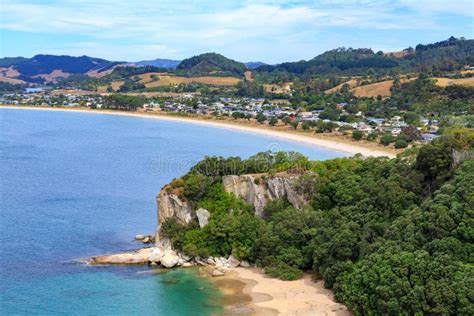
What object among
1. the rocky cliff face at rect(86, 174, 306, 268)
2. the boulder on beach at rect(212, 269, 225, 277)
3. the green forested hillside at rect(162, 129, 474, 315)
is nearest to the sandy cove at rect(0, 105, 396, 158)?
the rocky cliff face at rect(86, 174, 306, 268)

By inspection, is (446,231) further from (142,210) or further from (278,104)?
(278,104)

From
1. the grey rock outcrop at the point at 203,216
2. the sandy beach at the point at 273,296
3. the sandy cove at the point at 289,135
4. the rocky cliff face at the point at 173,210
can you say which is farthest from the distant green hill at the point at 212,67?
the sandy beach at the point at 273,296

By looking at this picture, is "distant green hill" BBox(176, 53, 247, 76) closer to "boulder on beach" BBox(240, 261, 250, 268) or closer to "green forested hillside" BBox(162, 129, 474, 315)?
"green forested hillside" BBox(162, 129, 474, 315)

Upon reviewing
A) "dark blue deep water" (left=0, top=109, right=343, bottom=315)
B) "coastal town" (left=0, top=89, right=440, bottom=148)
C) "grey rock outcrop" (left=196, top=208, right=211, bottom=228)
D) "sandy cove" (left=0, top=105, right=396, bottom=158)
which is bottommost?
"dark blue deep water" (left=0, top=109, right=343, bottom=315)

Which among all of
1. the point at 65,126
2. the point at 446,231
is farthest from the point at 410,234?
the point at 65,126

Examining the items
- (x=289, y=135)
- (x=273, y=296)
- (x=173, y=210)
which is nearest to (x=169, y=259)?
(x=173, y=210)

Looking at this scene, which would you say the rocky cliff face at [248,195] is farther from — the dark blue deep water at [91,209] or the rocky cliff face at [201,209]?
the dark blue deep water at [91,209]
